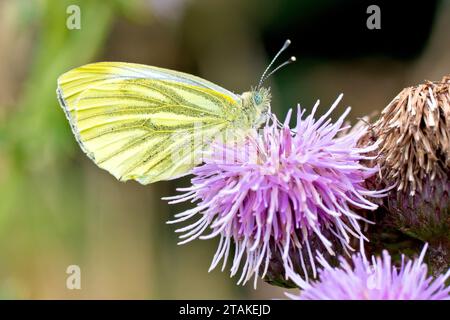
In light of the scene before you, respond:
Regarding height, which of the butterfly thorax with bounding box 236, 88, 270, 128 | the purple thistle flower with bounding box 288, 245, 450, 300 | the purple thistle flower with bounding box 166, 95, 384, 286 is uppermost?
the butterfly thorax with bounding box 236, 88, 270, 128

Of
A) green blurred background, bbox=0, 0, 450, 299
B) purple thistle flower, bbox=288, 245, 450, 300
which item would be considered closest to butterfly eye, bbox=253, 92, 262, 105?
purple thistle flower, bbox=288, 245, 450, 300

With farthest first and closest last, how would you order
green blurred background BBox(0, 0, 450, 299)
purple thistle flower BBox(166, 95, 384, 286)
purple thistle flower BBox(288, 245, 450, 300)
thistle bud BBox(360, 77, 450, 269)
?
green blurred background BBox(0, 0, 450, 299)
purple thistle flower BBox(166, 95, 384, 286)
thistle bud BBox(360, 77, 450, 269)
purple thistle flower BBox(288, 245, 450, 300)

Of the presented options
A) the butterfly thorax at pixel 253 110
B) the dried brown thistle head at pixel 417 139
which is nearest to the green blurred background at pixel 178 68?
the butterfly thorax at pixel 253 110

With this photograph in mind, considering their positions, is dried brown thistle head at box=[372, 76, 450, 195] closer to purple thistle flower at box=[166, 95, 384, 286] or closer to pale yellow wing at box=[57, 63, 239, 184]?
purple thistle flower at box=[166, 95, 384, 286]

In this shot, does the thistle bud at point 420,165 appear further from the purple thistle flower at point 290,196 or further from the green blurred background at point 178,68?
the green blurred background at point 178,68

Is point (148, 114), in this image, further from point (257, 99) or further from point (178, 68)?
point (178, 68)

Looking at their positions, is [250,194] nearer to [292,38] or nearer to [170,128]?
[170,128]

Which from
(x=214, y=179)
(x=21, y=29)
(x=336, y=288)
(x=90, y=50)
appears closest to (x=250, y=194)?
(x=214, y=179)
